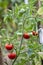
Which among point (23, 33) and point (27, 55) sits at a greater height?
point (23, 33)

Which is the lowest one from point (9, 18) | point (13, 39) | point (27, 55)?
point (27, 55)

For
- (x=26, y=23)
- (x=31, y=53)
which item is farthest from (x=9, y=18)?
(x=31, y=53)

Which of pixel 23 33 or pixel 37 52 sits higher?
pixel 23 33

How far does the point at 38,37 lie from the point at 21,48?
202mm

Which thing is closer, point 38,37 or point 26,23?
point 26,23

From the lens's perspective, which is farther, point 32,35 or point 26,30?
point 32,35

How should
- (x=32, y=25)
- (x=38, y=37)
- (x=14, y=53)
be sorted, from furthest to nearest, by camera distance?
(x=38, y=37) → (x=14, y=53) → (x=32, y=25)

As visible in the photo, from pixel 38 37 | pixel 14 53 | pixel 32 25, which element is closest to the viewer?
pixel 32 25

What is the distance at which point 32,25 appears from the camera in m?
1.48

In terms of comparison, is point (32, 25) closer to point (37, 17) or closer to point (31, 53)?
point (37, 17)

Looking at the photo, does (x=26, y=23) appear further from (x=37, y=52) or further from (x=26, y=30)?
(x=37, y=52)

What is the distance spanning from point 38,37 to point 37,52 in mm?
212

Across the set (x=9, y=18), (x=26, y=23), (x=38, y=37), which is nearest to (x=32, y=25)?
(x=26, y=23)

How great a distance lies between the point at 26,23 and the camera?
4.94 ft
